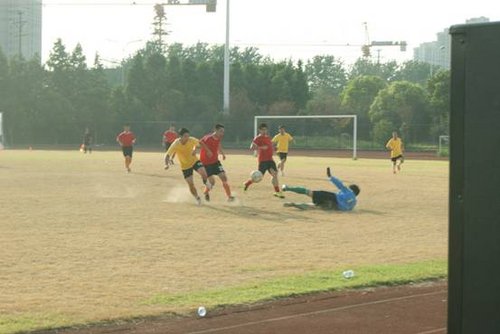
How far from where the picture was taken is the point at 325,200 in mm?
16312

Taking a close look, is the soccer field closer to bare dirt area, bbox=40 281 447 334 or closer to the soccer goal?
bare dirt area, bbox=40 281 447 334

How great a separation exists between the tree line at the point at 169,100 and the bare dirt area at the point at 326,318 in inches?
2266

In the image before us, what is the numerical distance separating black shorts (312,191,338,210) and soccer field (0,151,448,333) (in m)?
0.51

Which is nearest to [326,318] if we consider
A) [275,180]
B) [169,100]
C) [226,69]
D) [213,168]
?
[213,168]

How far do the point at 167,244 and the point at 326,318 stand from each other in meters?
4.73

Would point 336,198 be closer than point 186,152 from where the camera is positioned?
Yes

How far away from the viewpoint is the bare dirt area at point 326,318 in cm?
616

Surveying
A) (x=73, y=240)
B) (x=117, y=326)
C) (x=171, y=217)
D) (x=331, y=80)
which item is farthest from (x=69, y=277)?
(x=331, y=80)

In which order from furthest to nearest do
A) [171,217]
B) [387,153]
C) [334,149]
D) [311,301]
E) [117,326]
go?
1. [334,149]
2. [387,153]
3. [171,217]
4. [311,301]
5. [117,326]

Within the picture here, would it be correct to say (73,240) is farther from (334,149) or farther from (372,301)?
(334,149)

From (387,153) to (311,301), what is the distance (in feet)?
176

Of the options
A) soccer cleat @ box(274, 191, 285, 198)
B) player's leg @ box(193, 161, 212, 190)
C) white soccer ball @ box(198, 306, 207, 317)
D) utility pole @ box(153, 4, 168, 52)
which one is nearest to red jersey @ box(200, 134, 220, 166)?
player's leg @ box(193, 161, 212, 190)

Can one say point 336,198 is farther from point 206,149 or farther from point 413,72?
point 413,72

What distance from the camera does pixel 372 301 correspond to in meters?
7.36
